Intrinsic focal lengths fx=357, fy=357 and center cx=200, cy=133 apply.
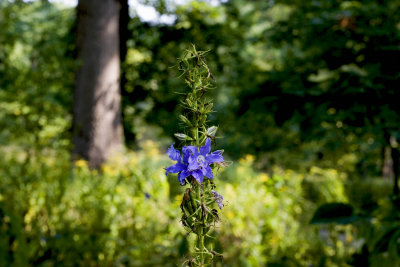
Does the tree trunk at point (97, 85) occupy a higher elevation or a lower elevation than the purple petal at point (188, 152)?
higher

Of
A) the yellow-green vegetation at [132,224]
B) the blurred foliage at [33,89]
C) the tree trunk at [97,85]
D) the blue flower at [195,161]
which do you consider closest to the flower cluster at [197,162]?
the blue flower at [195,161]

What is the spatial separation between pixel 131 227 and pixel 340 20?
272cm

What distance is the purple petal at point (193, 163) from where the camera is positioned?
0.74m

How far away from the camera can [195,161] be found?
2.46 ft

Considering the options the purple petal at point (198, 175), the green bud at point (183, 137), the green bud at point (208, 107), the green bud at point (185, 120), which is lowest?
the purple petal at point (198, 175)

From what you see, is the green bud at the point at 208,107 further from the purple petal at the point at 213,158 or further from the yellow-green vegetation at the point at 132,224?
the yellow-green vegetation at the point at 132,224

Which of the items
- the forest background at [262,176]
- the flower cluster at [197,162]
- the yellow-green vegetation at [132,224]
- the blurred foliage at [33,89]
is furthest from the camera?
the blurred foliage at [33,89]

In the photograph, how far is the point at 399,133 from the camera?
1831 millimetres

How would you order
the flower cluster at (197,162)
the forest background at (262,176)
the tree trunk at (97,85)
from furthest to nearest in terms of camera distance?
1. the tree trunk at (97,85)
2. the forest background at (262,176)
3. the flower cluster at (197,162)

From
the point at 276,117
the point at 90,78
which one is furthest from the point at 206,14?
the point at 276,117

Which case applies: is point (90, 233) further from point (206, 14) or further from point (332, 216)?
point (206, 14)

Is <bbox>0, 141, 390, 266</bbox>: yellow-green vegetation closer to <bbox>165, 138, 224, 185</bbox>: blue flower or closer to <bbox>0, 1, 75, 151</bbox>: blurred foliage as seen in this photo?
<bbox>0, 1, 75, 151</bbox>: blurred foliage

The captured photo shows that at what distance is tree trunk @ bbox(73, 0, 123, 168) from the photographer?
6168mm

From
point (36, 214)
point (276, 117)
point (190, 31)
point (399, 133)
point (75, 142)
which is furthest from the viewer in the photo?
point (190, 31)
